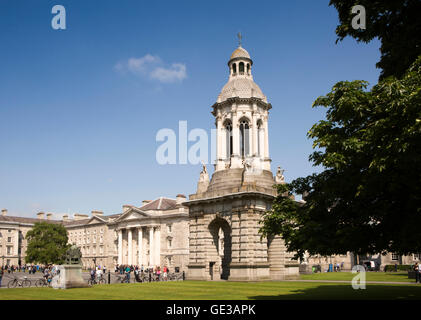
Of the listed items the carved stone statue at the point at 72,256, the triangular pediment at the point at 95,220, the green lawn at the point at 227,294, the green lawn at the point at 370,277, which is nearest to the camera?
the green lawn at the point at 227,294

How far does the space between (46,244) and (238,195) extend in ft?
199

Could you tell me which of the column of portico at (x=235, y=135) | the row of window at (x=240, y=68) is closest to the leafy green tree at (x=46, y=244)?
the column of portico at (x=235, y=135)

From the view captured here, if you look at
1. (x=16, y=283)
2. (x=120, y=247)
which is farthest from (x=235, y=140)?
(x=120, y=247)

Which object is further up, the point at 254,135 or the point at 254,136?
the point at 254,135

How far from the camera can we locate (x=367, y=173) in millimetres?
13297

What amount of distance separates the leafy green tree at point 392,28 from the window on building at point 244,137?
26.4m

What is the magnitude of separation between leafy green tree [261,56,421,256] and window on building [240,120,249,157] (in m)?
25.7

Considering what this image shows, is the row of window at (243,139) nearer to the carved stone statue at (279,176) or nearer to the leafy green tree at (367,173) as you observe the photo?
the carved stone statue at (279,176)

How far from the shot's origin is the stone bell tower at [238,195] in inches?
1452

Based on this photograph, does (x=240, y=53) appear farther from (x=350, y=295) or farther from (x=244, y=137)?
(x=350, y=295)

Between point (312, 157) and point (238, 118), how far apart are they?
26.3 metres

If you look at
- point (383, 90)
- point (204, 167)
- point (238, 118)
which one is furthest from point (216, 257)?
point (383, 90)

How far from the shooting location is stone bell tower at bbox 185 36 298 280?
36.9 metres
